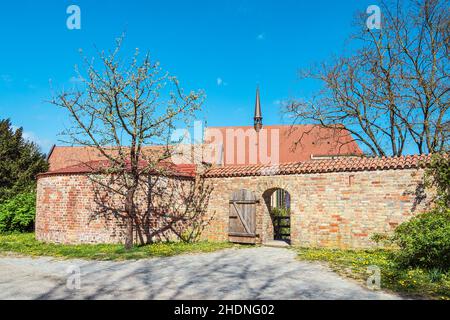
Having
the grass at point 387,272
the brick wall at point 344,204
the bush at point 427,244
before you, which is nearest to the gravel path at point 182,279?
the grass at point 387,272

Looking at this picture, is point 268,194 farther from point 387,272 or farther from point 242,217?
point 387,272

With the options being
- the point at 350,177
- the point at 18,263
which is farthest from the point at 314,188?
the point at 18,263

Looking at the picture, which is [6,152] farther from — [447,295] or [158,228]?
[447,295]

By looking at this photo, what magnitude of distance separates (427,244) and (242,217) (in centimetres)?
722

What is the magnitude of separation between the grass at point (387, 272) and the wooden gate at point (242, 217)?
2.74 meters

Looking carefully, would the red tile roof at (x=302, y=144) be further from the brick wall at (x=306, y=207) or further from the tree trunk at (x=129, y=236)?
the tree trunk at (x=129, y=236)

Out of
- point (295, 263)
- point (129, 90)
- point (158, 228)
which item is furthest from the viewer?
point (158, 228)

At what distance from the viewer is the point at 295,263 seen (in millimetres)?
9781

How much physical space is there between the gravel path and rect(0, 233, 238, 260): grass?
792mm

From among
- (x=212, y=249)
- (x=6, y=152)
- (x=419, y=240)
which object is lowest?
(x=212, y=249)

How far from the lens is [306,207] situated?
42.9ft

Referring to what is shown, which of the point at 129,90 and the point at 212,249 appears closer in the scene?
the point at 129,90

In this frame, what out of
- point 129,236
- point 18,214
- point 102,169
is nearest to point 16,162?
point 18,214
